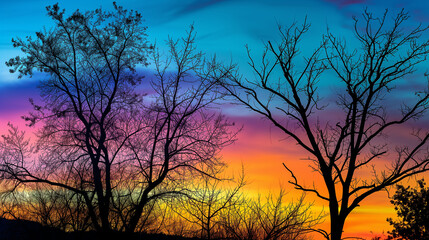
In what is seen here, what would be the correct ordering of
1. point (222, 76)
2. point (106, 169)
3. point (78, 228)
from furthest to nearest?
point (106, 169)
point (78, 228)
point (222, 76)

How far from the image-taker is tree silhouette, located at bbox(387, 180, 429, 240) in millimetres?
21531

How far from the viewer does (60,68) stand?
65.9 feet

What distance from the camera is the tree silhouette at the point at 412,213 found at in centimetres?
2153

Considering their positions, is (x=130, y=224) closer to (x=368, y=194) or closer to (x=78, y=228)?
(x=78, y=228)

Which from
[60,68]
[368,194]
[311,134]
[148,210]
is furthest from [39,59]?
[368,194]

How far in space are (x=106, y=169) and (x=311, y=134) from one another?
9893 millimetres

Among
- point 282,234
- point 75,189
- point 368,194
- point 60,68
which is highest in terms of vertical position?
point 60,68

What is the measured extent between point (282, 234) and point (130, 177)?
22.6 feet

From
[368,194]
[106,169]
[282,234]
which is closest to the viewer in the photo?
[368,194]

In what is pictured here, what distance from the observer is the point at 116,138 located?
19641 mm

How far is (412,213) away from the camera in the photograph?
2183cm

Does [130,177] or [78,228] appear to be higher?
[130,177]

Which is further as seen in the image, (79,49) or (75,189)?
(79,49)

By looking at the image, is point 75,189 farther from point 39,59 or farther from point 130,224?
point 39,59
